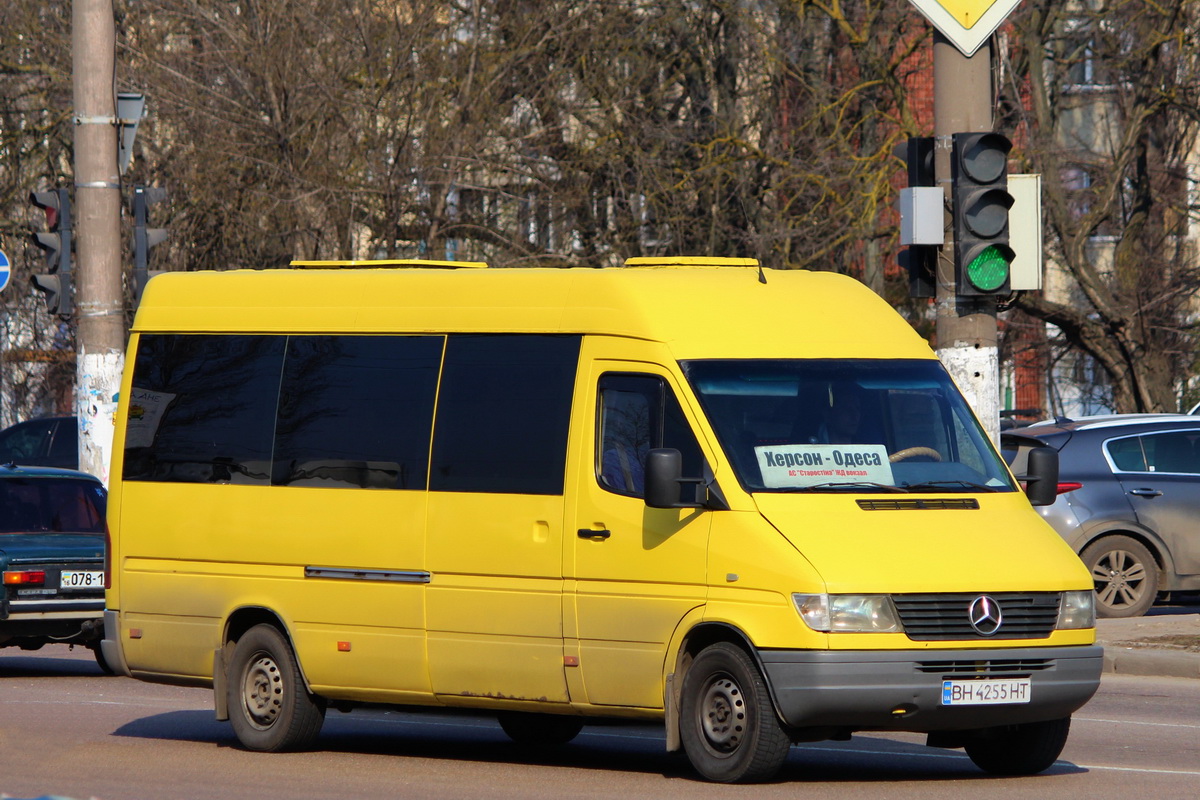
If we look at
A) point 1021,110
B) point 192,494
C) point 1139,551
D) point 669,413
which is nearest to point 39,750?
point 192,494

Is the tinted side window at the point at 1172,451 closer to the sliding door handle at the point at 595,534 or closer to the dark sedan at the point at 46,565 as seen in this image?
the dark sedan at the point at 46,565

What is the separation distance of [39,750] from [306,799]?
252 cm

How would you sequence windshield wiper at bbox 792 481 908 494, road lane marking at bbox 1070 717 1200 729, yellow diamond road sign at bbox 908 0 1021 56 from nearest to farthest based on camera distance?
windshield wiper at bbox 792 481 908 494 < road lane marking at bbox 1070 717 1200 729 < yellow diamond road sign at bbox 908 0 1021 56

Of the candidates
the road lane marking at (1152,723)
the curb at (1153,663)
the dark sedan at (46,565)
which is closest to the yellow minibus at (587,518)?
the road lane marking at (1152,723)

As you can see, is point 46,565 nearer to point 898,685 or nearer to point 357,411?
point 357,411

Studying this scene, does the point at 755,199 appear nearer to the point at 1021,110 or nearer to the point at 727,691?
the point at 1021,110

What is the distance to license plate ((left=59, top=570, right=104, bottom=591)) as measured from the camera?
49.9 ft

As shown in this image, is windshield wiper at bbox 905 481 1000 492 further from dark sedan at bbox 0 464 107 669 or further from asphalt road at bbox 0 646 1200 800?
dark sedan at bbox 0 464 107 669

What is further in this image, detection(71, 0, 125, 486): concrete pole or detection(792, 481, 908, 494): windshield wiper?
detection(71, 0, 125, 486): concrete pole

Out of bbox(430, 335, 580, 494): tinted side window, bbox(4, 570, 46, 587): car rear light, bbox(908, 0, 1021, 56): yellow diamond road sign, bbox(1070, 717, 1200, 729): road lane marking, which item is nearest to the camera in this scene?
bbox(430, 335, 580, 494): tinted side window

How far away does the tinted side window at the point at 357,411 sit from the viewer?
10562 millimetres

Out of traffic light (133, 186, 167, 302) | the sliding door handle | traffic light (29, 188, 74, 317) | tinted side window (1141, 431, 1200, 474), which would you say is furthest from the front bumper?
traffic light (133, 186, 167, 302)

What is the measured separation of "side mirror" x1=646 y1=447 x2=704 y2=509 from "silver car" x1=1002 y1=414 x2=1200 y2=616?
8.59 m

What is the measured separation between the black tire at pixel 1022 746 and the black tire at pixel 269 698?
345 cm
